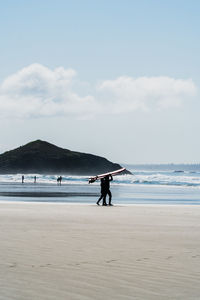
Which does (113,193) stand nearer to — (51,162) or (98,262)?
(98,262)

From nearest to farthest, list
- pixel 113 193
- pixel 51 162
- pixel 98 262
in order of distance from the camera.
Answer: pixel 98 262
pixel 113 193
pixel 51 162

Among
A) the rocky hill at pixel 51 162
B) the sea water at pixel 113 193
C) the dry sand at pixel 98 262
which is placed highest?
the rocky hill at pixel 51 162

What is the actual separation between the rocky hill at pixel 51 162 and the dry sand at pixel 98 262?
154 m

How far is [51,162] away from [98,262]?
562 feet

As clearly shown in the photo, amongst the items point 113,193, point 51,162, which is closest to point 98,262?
point 113,193

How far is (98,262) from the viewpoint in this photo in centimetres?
827

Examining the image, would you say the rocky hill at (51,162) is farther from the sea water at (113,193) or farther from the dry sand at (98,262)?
the dry sand at (98,262)

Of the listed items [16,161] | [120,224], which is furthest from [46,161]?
[120,224]

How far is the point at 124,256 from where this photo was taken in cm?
895

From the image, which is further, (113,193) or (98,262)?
(113,193)

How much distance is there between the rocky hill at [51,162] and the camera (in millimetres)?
171000

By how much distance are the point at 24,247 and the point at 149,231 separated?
4471 mm

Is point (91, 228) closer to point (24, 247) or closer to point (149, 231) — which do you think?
point (149, 231)

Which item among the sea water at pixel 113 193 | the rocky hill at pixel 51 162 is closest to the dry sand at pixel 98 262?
the sea water at pixel 113 193
